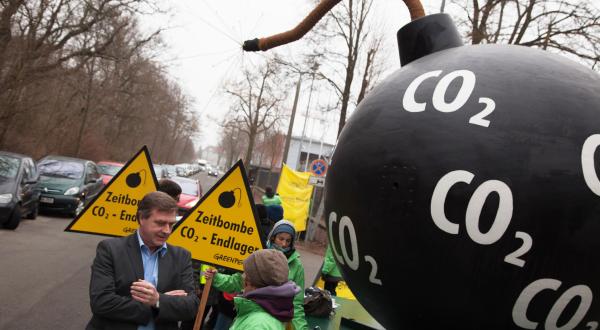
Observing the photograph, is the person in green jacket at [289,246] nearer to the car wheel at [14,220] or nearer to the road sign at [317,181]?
the car wheel at [14,220]

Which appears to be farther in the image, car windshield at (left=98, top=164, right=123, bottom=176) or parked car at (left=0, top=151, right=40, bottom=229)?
car windshield at (left=98, top=164, right=123, bottom=176)

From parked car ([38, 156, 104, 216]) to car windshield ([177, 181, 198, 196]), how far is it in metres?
2.74

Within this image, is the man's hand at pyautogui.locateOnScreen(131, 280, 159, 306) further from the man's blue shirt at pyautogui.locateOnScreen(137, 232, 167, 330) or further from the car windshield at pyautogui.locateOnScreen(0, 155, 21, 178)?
the car windshield at pyautogui.locateOnScreen(0, 155, 21, 178)

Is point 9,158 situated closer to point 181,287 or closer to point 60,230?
point 60,230

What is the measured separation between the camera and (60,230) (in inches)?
472

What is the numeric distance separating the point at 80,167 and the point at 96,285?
1374 centimetres

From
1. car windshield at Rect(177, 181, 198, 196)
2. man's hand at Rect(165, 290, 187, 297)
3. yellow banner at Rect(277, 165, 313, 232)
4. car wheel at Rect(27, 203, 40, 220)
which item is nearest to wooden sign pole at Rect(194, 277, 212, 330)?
man's hand at Rect(165, 290, 187, 297)

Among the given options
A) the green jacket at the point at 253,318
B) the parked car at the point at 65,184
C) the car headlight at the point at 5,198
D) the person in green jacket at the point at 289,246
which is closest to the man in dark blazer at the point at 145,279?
the green jacket at the point at 253,318

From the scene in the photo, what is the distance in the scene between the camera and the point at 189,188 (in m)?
16.0

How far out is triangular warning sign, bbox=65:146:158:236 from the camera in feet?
14.9

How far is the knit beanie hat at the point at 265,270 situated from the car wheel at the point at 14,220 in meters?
9.91

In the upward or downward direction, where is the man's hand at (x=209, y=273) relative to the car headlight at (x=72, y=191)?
upward

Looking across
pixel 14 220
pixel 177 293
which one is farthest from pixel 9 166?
pixel 177 293

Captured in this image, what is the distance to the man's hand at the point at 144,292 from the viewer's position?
99.1 inches
